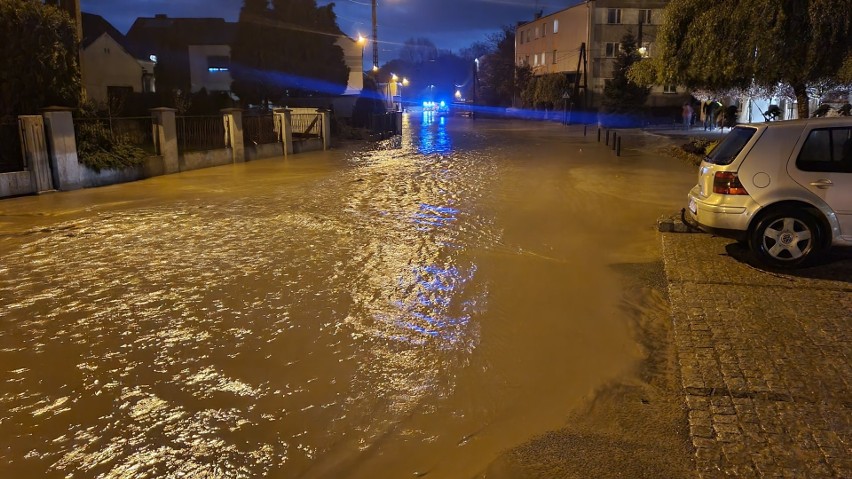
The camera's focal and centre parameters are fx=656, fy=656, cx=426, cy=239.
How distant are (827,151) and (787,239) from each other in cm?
104

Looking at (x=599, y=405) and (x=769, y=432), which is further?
(x=599, y=405)

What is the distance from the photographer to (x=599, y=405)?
469 cm

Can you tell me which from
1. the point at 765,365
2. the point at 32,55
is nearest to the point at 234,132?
the point at 32,55

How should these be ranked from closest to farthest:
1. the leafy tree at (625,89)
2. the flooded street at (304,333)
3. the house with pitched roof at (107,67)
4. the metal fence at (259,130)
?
1. the flooded street at (304,333)
2. the metal fence at (259,130)
3. the house with pitched roof at (107,67)
4. the leafy tree at (625,89)

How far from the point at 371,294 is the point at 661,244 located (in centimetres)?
454

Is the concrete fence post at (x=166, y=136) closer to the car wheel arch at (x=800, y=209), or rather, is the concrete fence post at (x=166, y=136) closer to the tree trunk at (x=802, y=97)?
the car wheel arch at (x=800, y=209)

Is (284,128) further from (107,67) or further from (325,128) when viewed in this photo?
(107,67)

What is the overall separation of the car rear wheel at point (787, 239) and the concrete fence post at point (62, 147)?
→ 47.1 ft

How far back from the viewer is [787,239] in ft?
24.0

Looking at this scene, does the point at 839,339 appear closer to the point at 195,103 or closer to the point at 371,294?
the point at 371,294

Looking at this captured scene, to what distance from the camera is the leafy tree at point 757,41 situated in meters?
12.9

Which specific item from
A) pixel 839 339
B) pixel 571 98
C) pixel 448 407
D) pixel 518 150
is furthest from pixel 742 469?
pixel 571 98

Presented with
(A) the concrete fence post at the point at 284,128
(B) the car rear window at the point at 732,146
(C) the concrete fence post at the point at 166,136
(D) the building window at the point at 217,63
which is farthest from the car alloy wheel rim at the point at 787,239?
(D) the building window at the point at 217,63

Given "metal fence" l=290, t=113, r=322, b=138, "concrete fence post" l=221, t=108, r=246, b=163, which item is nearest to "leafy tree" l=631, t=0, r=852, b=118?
"concrete fence post" l=221, t=108, r=246, b=163
